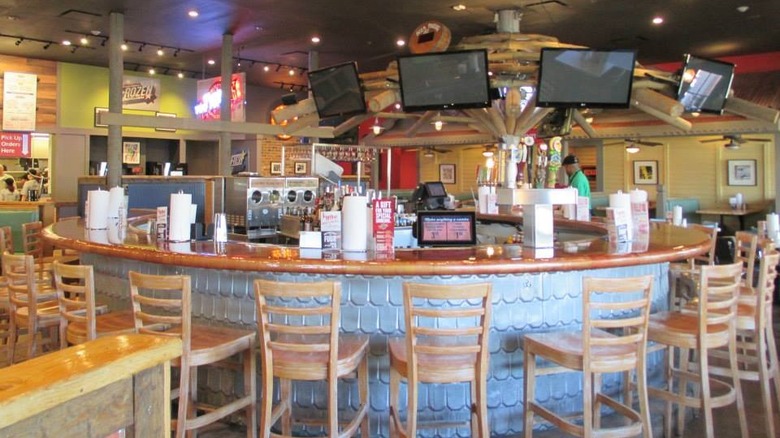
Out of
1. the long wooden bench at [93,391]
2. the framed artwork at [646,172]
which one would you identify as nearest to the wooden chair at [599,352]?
the long wooden bench at [93,391]

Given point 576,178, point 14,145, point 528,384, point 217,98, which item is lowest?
point 528,384

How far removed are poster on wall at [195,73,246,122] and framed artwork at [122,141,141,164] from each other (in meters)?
2.77

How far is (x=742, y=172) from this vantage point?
1264cm

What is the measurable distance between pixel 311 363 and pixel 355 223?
37.6 inches

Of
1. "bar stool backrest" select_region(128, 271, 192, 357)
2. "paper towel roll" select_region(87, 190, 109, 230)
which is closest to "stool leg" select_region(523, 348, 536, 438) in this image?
"bar stool backrest" select_region(128, 271, 192, 357)

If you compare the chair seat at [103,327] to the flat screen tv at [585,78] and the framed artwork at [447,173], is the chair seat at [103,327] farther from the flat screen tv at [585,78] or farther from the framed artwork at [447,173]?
the framed artwork at [447,173]

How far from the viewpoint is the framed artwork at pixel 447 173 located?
17547mm

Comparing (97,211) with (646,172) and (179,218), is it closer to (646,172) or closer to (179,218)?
(179,218)

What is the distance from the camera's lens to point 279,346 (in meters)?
2.67

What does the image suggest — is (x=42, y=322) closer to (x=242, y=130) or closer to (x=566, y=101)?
(x=566, y=101)

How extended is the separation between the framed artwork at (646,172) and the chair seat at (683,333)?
460 inches

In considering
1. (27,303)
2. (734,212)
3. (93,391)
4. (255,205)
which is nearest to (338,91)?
(255,205)

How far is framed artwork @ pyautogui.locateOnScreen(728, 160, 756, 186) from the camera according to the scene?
12.5 m

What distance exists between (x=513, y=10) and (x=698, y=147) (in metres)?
7.58
